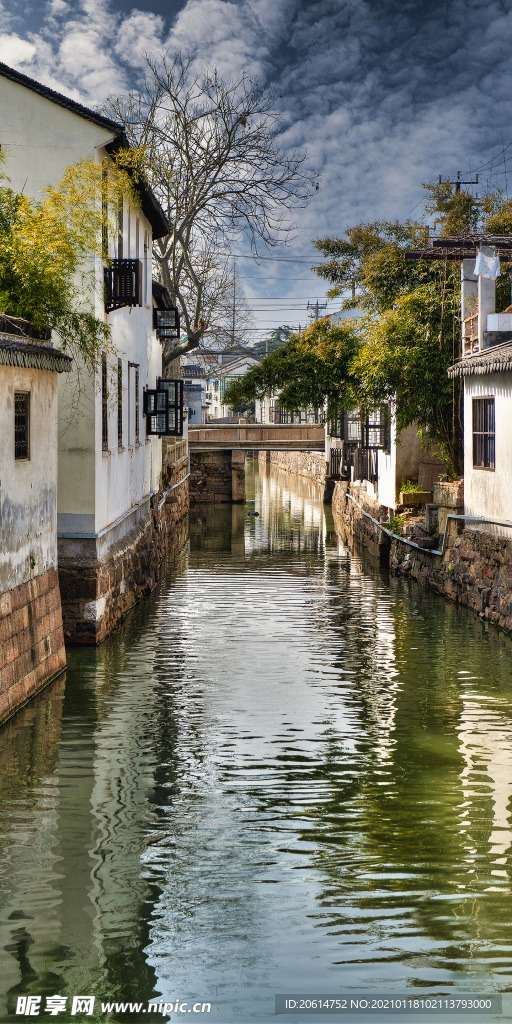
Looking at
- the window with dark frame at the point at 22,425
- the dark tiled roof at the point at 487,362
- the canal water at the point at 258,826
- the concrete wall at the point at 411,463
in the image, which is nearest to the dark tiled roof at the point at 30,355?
the window with dark frame at the point at 22,425

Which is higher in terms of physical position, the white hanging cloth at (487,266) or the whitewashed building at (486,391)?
the white hanging cloth at (487,266)

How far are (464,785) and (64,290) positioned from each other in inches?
341

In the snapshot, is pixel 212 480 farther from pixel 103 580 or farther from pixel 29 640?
pixel 29 640

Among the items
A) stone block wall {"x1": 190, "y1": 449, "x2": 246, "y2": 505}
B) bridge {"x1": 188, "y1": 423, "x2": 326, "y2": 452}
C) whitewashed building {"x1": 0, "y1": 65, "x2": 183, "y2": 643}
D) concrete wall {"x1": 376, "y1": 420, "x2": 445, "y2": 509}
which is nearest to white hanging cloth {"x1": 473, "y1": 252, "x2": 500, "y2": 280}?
whitewashed building {"x1": 0, "y1": 65, "x2": 183, "y2": 643}

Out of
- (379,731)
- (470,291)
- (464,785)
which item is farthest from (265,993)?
(470,291)

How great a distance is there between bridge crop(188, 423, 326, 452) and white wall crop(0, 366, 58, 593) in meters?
34.0

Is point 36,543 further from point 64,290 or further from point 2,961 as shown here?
point 2,961

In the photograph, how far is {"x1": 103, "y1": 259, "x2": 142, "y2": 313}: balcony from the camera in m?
17.0

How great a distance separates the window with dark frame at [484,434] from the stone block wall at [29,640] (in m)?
9.57

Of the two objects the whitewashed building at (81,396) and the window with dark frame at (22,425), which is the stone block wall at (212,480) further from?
the window with dark frame at (22,425)

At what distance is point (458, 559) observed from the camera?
21.4 meters

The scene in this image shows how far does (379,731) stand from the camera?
12281 mm

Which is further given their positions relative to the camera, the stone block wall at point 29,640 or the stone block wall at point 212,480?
the stone block wall at point 212,480

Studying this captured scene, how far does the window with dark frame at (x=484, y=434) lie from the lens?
20.0 meters
